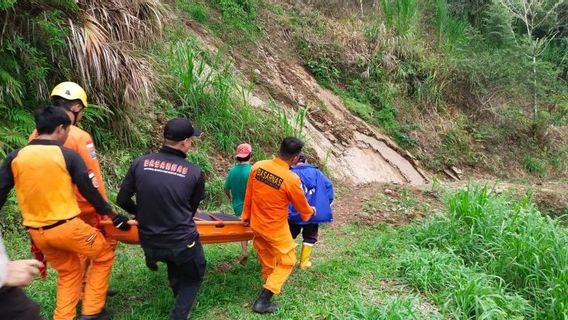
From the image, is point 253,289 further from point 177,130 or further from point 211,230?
point 177,130

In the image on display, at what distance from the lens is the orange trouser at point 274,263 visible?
172 inches

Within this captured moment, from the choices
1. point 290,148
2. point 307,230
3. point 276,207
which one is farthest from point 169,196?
point 307,230

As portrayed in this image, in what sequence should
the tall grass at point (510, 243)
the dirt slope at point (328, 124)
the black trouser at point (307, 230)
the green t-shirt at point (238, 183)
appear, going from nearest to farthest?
the tall grass at point (510, 243), the black trouser at point (307, 230), the green t-shirt at point (238, 183), the dirt slope at point (328, 124)

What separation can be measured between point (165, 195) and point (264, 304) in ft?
4.58

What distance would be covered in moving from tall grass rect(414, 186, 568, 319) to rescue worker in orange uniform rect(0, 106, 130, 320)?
13.1ft

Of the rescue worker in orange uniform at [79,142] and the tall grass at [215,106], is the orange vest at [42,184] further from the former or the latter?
the tall grass at [215,106]

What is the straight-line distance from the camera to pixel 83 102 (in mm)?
4211

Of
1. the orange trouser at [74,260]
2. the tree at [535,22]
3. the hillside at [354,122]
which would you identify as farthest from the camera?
the tree at [535,22]

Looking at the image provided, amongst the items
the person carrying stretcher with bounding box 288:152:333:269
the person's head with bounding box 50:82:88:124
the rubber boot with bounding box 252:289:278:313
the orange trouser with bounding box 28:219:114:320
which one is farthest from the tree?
the orange trouser with bounding box 28:219:114:320

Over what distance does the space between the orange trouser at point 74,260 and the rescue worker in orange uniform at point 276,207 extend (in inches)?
51.5

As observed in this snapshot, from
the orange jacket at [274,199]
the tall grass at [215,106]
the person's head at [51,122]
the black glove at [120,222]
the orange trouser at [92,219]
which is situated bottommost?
the tall grass at [215,106]

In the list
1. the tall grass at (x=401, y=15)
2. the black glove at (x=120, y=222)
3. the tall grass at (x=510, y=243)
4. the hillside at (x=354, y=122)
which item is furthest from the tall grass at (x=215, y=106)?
the tall grass at (x=401, y=15)

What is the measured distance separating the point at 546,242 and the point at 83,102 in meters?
5.00

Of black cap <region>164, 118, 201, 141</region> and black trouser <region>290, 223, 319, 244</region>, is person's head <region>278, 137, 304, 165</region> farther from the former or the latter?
black trouser <region>290, 223, 319, 244</region>
